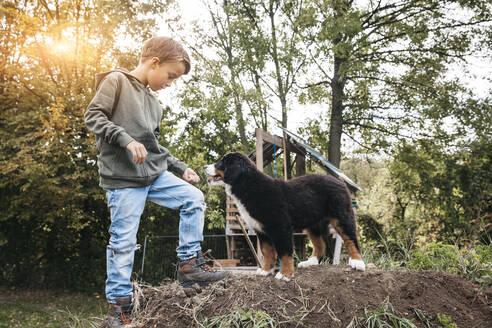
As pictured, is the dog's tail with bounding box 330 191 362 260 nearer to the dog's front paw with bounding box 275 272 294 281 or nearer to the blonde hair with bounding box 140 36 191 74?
the dog's front paw with bounding box 275 272 294 281

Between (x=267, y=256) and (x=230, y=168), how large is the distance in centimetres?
98

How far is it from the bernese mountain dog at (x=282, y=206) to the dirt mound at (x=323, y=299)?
12.5 inches

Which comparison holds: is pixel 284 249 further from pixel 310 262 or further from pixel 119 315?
pixel 119 315

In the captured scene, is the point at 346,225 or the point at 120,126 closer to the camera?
A: the point at 120,126

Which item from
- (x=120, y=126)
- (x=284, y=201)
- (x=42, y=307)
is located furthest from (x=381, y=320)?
(x=42, y=307)

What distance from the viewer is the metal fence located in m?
12.4

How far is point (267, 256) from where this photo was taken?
145 inches

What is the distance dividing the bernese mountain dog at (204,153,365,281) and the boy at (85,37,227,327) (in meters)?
0.54

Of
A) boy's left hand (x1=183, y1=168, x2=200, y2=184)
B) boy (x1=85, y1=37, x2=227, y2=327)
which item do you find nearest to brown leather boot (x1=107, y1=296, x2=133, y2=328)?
boy (x1=85, y1=37, x2=227, y2=327)

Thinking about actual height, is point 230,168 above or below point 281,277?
above

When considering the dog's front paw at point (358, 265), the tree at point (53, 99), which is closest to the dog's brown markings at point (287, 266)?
the dog's front paw at point (358, 265)

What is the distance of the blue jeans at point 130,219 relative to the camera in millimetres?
2791

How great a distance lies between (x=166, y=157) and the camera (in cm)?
329

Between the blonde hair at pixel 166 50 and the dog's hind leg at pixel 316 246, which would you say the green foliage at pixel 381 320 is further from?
the blonde hair at pixel 166 50
